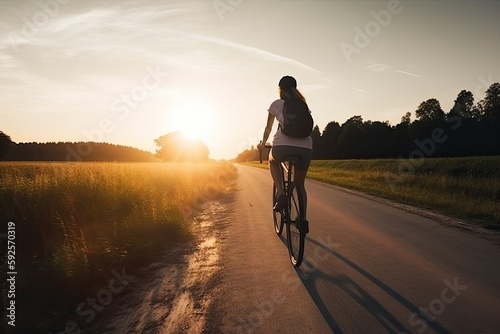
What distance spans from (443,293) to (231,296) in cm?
250

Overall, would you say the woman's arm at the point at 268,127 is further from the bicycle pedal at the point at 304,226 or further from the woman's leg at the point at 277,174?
the bicycle pedal at the point at 304,226

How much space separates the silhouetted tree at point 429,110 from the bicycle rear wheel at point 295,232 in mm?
90655

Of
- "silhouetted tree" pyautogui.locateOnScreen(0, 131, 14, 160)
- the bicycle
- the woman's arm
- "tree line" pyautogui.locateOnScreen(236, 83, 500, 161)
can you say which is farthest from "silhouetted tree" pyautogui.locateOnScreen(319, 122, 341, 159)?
the bicycle

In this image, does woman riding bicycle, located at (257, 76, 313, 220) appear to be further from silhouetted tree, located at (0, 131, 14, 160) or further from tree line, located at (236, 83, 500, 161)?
tree line, located at (236, 83, 500, 161)

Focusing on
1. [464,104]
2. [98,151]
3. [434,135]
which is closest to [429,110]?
[464,104]

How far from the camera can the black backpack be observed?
4.58 meters

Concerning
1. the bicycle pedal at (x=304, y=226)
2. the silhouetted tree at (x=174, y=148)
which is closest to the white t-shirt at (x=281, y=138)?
the bicycle pedal at (x=304, y=226)

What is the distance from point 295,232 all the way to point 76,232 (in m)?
4.05

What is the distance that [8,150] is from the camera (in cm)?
4291

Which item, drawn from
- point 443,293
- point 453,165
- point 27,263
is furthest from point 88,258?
point 453,165

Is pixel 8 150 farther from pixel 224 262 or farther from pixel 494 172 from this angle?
pixel 494 172

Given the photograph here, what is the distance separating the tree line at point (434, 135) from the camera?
62.9 m

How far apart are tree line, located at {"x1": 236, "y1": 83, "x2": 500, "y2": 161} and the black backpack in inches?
2462

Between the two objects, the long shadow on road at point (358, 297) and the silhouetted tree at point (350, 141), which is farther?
the silhouetted tree at point (350, 141)
